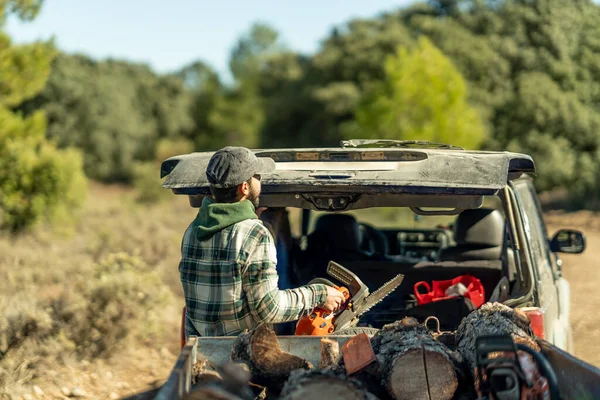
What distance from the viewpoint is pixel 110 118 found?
151 feet

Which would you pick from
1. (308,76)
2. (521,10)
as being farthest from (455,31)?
(308,76)

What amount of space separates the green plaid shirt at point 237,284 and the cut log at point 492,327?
0.71 metres

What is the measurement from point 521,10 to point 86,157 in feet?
81.6

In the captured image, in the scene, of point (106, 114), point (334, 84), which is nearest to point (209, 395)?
point (334, 84)

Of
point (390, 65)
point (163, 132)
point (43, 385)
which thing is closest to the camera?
point (43, 385)

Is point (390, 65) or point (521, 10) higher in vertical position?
point (521, 10)

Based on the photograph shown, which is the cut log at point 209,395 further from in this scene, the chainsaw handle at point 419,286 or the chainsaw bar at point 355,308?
the chainsaw handle at point 419,286

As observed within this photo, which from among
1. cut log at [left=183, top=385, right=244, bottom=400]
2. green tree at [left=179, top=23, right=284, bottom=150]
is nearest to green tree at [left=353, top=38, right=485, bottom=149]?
cut log at [left=183, top=385, right=244, bottom=400]

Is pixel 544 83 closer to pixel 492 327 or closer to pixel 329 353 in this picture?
pixel 492 327

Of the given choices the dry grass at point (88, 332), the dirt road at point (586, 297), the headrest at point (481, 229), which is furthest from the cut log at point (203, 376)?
the dirt road at point (586, 297)

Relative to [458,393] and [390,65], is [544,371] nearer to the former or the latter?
[458,393]

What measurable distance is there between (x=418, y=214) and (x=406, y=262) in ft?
3.33

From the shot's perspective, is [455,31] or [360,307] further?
[455,31]

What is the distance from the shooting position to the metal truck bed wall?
3068 mm
